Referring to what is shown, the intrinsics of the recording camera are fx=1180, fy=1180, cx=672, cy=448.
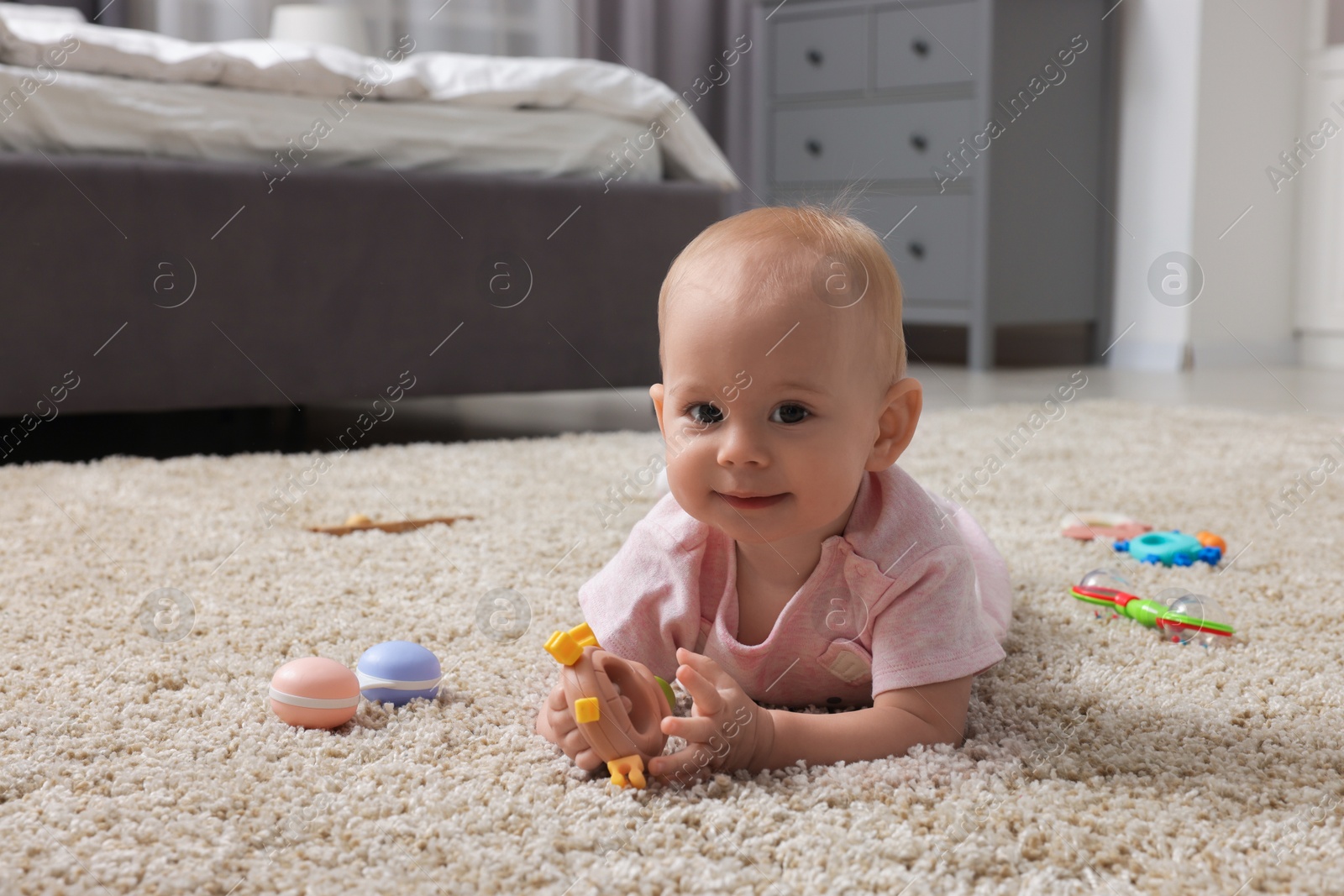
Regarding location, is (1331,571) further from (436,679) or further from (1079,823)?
(436,679)

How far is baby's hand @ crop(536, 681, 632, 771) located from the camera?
65cm

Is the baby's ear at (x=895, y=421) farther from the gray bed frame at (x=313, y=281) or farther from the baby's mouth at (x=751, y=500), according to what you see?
the gray bed frame at (x=313, y=281)

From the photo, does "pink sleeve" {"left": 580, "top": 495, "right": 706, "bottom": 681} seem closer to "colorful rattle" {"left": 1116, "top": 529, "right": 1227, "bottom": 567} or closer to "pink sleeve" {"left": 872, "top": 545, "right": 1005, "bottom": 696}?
"pink sleeve" {"left": 872, "top": 545, "right": 1005, "bottom": 696}

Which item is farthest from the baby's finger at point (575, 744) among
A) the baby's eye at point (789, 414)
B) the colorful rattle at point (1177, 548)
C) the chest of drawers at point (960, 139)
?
the chest of drawers at point (960, 139)

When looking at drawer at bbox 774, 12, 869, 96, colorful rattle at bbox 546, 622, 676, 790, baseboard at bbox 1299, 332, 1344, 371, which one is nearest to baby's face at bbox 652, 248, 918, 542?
colorful rattle at bbox 546, 622, 676, 790

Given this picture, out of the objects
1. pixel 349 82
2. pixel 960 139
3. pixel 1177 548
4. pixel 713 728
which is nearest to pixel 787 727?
pixel 713 728

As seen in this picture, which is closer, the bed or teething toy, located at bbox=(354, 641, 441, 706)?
teething toy, located at bbox=(354, 641, 441, 706)

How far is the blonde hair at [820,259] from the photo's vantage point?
2.19ft

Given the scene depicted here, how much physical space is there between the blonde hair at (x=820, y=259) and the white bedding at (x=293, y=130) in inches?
50.3

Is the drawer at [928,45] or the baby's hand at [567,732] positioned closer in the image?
the baby's hand at [567,732]

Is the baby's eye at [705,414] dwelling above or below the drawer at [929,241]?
above

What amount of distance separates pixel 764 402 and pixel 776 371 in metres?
0.02

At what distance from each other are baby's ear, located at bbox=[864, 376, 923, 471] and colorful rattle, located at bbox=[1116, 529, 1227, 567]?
52 cm

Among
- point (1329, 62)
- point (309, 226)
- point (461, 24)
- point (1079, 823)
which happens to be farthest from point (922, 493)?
point (1329, 62)
